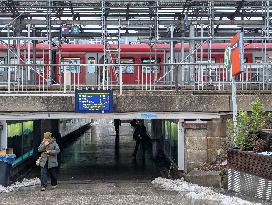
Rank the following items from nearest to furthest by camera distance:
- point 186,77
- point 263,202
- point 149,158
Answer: point 263,202 → point 186,77 → point 149,158

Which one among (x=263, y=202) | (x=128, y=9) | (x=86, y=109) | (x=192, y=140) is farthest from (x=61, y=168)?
(x=263, y=202)

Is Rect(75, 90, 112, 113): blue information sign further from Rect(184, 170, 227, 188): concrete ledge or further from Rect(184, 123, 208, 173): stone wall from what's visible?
Rect(184, 170, 227, 188): concrete ledge

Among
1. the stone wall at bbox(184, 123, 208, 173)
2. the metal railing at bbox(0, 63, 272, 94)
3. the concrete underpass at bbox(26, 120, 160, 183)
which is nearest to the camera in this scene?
the stone wall at bbox(184, 123, 208, 173)

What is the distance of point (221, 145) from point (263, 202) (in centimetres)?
338

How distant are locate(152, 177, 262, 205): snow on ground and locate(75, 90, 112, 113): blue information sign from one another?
2496 millimetres

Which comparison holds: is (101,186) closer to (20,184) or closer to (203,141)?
(20,184)

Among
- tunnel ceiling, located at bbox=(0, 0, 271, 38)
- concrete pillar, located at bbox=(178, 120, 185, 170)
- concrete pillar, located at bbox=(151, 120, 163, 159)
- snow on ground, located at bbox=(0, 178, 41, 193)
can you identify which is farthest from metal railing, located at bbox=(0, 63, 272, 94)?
concrete pillar, located at bbox=(151, 120, 163, 159)

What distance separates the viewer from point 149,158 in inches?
811

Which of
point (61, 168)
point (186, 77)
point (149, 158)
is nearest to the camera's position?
point (61, 168)

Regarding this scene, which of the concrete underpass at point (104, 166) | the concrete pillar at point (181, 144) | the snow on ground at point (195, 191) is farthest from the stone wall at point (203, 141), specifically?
the concrete underpass at point (104, 166)

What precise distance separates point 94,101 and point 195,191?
377 cm

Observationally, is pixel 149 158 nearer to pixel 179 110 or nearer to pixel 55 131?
pixel 55 131

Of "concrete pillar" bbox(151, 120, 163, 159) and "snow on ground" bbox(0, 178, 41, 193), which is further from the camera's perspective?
"concrete pillar" bbox(151, 120, 163, 159)

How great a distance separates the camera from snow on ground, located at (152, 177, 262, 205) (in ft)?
34.4
